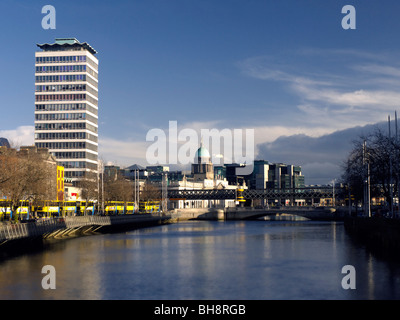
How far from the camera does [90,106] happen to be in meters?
186

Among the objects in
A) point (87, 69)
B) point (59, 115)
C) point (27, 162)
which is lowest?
point (27, 162)

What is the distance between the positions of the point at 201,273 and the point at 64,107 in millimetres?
142645

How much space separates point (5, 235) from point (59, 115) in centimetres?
12635

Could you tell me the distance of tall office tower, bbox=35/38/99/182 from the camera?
181250 mm

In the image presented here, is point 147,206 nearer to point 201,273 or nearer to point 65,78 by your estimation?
point 65,78

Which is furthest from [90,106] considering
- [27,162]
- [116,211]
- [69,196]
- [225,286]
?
[225,286]

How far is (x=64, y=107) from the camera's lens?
18188 centimetres

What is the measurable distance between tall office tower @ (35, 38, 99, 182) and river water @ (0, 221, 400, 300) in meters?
112

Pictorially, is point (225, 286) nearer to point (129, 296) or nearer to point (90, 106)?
point (129, 296)

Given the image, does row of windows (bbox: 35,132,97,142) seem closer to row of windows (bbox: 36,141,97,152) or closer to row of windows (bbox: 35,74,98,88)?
row of windows (bbox: 36,141,97,152)

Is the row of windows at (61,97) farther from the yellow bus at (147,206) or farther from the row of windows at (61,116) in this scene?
the yellow bus at (147,206)

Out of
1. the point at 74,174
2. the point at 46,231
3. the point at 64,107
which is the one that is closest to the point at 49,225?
the point at 46,231

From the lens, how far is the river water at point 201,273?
39.0m

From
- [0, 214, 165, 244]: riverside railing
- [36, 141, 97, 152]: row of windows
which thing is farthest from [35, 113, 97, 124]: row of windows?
[0, 214, 165, 244]: riverside railing
